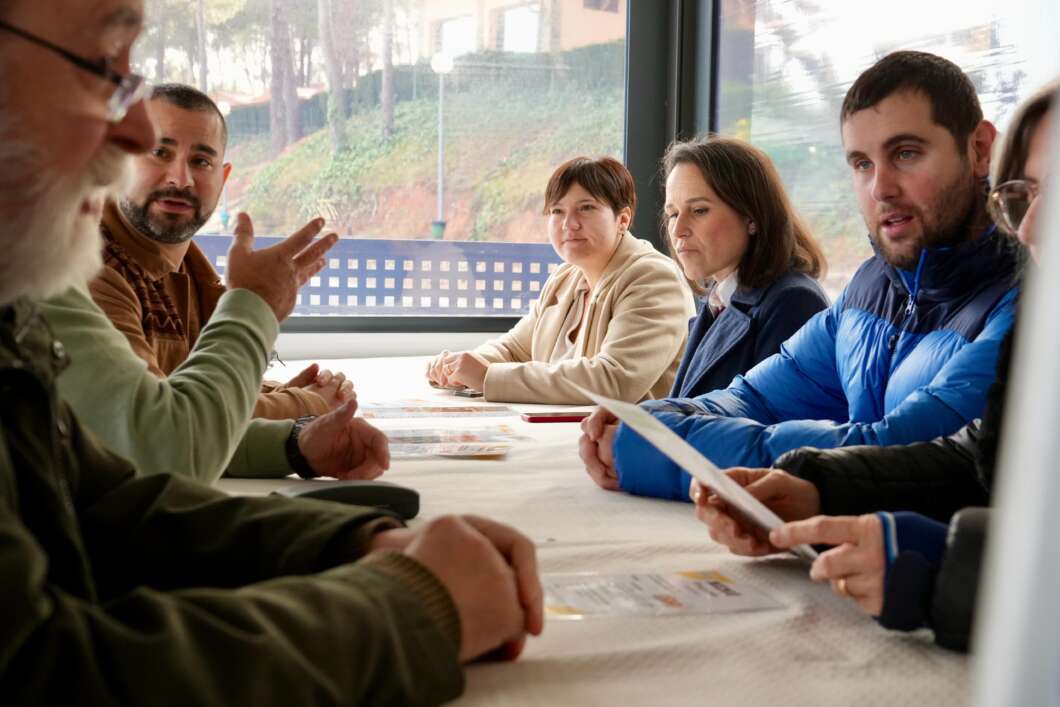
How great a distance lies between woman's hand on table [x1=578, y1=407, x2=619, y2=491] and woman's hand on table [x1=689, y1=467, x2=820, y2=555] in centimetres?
28

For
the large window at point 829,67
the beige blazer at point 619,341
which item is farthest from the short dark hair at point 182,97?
the large window at point 829,67

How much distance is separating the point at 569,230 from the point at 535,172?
49.3 inches

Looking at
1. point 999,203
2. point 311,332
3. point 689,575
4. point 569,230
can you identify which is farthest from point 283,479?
point 311,332

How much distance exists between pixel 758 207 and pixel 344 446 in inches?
53.0

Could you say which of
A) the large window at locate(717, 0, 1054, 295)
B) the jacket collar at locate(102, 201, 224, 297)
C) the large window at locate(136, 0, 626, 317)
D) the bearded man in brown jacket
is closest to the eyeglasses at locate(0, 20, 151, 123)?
the bearded man in brown jacket

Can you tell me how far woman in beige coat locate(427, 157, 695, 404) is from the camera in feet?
8.82

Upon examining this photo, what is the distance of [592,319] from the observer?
303 centimetres

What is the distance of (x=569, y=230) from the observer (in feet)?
10.3

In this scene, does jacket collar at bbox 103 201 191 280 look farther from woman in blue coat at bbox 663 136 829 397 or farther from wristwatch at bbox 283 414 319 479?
woman in blue coat at bbox 663 136 829 397

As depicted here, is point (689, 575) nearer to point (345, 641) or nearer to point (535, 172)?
point (345, 641)

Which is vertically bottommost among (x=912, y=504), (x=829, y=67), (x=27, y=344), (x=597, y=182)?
(x=912, y=504)

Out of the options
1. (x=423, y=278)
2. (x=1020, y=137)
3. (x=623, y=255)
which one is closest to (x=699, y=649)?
(x=1020, y=137)

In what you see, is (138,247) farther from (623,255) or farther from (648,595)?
(623,255)

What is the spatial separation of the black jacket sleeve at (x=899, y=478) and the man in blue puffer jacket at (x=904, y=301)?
178mm
